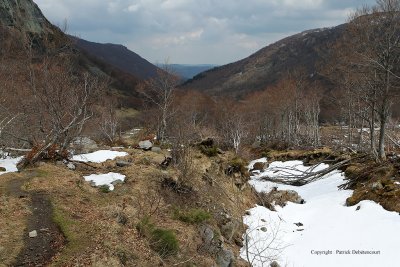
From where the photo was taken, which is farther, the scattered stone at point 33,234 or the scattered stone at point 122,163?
the scattered stone at point 122,163

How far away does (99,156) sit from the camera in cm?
1744

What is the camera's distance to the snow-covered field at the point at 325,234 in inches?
450

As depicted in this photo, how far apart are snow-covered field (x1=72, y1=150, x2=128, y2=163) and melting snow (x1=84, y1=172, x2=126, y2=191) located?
124 inches

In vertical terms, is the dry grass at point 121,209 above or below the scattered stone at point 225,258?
above

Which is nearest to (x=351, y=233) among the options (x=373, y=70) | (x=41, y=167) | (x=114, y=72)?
(x=41, y=167)

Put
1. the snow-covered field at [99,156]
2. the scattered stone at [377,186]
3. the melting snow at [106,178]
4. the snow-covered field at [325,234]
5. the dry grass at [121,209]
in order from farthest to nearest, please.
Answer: the snow-covered field at [99,156]
the scattered stone at [377,186]
the melting snow at [106,178]
the snow-covered field at [325,234]
the dry grass at [121,209]

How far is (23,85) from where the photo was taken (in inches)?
1209

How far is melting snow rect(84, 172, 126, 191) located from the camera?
497 inches

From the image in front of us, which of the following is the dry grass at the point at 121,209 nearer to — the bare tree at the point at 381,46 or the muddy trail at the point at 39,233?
the muddy trail at the point at 39,233

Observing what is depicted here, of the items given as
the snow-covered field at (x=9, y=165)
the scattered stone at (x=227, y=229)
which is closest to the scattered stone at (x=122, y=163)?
the snow-covered field at (x=9, y=165)

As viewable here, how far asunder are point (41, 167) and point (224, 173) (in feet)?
26.3

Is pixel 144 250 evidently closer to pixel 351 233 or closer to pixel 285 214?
pixel 351 233

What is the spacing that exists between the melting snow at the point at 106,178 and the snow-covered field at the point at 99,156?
3162 millimetres

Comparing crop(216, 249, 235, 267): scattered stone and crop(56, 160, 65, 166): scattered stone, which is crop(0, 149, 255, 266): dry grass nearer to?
crop(216, 249, 235, 267): scattered stone
